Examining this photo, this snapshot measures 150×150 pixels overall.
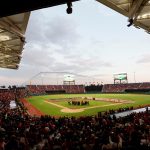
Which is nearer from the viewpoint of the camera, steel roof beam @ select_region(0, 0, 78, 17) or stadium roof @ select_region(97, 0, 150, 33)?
steel roof beam @ select_region(0, 0, 78, 17)

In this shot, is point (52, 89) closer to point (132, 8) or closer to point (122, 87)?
point (122, 87)

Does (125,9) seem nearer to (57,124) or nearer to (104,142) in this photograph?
(104,142)

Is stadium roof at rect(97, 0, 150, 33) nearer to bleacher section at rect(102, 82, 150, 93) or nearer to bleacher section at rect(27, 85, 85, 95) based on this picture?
bleacher section at rect(102, 82, 150, 93)

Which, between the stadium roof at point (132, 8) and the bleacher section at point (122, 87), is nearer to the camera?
the stadium roof at point (132, 8)

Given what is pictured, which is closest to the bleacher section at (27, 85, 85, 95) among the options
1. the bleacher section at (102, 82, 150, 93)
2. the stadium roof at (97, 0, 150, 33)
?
the bleacher section at (102, 82, 150, 93)

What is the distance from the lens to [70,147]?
1047 cm

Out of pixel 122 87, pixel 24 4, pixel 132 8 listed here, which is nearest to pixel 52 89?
pixel 122 87

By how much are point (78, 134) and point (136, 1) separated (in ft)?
27.4

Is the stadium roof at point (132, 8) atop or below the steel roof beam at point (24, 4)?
atop

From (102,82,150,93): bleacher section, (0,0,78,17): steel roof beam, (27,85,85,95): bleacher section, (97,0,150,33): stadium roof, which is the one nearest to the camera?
(0,0,78,17): steel roof beam

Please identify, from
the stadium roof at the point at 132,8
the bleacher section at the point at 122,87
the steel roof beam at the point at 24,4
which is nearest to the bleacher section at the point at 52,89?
the bleacher section at the point at 122,87

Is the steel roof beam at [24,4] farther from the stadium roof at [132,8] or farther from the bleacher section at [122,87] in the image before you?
the bleacher section at [122,87]

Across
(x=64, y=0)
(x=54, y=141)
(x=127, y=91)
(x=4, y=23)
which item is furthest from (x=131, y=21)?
(x=127, y=91)

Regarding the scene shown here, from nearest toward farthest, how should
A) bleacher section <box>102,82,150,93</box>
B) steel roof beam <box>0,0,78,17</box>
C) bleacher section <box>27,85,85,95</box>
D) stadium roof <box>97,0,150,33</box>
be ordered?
steel roof beam <box>0,0,78,17</box>
stadium roof <box>97,0,150,33</box>
bleacher section <box>102,82,150,93</box>
bleacher section <box>27,85,85,95</box>
